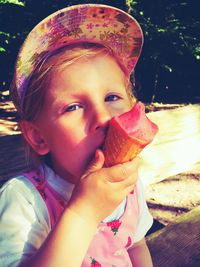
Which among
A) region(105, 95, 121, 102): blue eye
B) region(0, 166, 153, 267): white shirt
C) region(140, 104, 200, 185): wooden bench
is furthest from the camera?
region(140, 104, 200, 185): wooden bench

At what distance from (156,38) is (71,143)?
22.4 ft

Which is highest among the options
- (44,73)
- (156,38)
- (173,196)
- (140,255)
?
(44,73)

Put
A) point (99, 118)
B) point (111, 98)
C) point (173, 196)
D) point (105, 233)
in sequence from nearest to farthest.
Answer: point (99, 118) < point (111, 98) < point (105, 233) < point (173, 196)

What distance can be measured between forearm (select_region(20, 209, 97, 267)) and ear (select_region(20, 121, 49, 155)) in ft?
1.06

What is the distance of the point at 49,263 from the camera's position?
3.10 feet

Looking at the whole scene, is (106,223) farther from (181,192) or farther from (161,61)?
(161,61)

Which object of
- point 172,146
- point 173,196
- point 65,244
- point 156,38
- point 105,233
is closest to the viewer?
point 65,244

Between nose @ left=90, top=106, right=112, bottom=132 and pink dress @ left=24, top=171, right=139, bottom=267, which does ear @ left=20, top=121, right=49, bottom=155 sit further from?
nose @ left=90, top=106, right=112, bottom=132

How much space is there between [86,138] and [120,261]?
0.58m

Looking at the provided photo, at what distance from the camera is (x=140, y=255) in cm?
151

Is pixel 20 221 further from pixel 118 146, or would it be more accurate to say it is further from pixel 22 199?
pixel 118 146

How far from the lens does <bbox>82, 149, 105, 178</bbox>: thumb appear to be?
1.00 meters

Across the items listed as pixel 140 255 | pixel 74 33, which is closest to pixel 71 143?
pixel 74 33

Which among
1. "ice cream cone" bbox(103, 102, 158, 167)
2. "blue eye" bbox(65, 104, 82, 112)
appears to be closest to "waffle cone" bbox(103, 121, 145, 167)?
"ice cream cone" bbox(103, 102, 158, 167)
